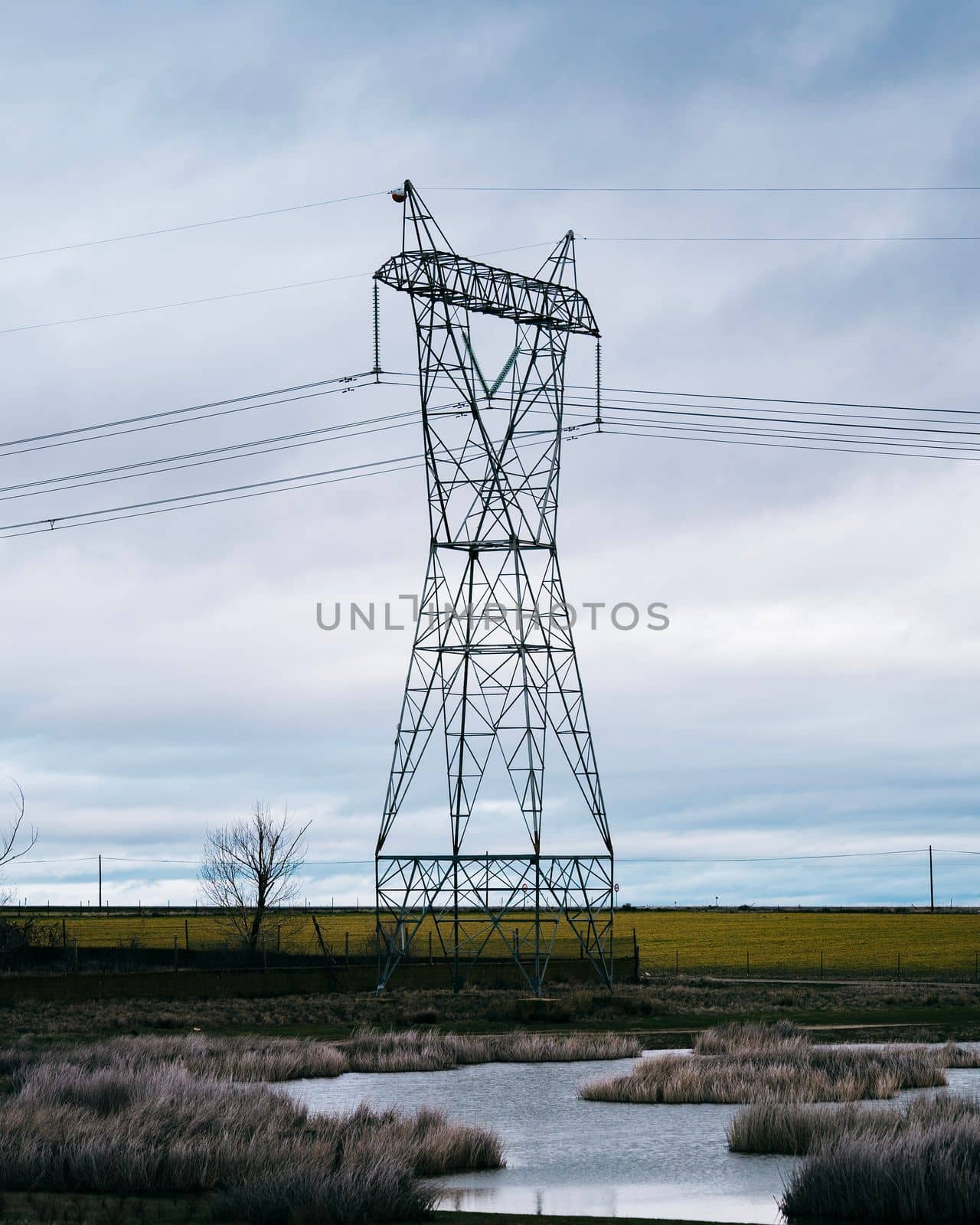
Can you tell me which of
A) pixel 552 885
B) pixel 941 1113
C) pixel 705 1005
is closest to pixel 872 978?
pixel 705 1005

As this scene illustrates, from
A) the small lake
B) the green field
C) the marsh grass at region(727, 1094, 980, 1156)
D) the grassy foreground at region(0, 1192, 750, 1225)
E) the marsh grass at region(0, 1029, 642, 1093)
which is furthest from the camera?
the green field

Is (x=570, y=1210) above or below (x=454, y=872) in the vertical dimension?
below

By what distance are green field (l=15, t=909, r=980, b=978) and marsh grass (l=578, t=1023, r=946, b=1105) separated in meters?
25.2

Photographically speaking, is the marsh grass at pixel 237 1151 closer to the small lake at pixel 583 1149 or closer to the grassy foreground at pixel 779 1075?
the small lake at pixel 583 1149

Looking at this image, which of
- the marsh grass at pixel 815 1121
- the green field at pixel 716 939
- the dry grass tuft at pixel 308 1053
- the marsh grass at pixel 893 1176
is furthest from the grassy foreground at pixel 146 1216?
the green field at pixel 716 939

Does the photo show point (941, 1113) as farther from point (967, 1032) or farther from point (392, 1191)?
point (967, 1032)

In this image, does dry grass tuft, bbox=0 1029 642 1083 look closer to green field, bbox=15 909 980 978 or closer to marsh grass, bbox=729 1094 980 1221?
marsh grass, bbox=729 1094 980 1221

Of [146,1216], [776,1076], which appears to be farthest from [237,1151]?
[776,1076]

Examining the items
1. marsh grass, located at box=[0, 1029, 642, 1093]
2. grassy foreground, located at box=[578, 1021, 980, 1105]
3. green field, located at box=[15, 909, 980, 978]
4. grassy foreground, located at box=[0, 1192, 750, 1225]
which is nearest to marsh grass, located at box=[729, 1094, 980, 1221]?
grassy foreground, located at box=[0, 1192, 750, 1225]

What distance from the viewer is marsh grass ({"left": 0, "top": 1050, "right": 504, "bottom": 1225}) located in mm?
14727

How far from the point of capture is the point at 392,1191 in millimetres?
14883

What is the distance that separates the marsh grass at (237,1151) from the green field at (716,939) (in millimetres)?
34176

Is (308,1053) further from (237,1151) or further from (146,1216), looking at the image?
(146,1216)

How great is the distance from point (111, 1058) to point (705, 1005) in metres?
24.3
